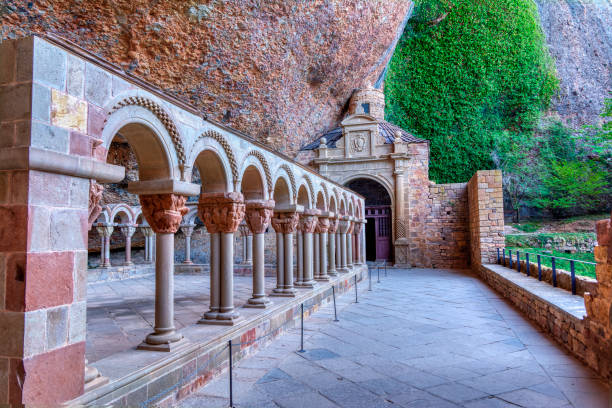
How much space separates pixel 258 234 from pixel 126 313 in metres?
2.45

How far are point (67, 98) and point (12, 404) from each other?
1889 mm

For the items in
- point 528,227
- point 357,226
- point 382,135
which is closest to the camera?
point 357,226

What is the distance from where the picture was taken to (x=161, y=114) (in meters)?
3.71

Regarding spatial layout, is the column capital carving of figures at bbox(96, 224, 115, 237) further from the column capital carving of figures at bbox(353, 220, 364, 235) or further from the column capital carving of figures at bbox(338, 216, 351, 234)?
the column capital carving of figures at bbox(353, 220, 364, 235)

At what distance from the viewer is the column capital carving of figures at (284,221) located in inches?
283

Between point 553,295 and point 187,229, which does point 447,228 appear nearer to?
point 187,229

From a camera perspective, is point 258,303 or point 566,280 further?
point 566,280

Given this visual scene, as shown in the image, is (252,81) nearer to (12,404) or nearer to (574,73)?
(12,404)

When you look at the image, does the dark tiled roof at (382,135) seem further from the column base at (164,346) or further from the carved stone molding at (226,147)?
the column base at (164,346)

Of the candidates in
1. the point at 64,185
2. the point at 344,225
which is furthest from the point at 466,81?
the point at 64,185

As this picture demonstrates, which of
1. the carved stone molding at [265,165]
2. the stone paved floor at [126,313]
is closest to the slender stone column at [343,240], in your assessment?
the stone paved floor at [126,313]

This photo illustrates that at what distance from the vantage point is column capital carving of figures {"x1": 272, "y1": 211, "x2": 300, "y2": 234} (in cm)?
718

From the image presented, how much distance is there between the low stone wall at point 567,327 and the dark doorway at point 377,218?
32.9ft

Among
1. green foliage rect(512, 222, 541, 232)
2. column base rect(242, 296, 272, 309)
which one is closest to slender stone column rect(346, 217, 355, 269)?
column base rect(242, 296, 272, 309)
